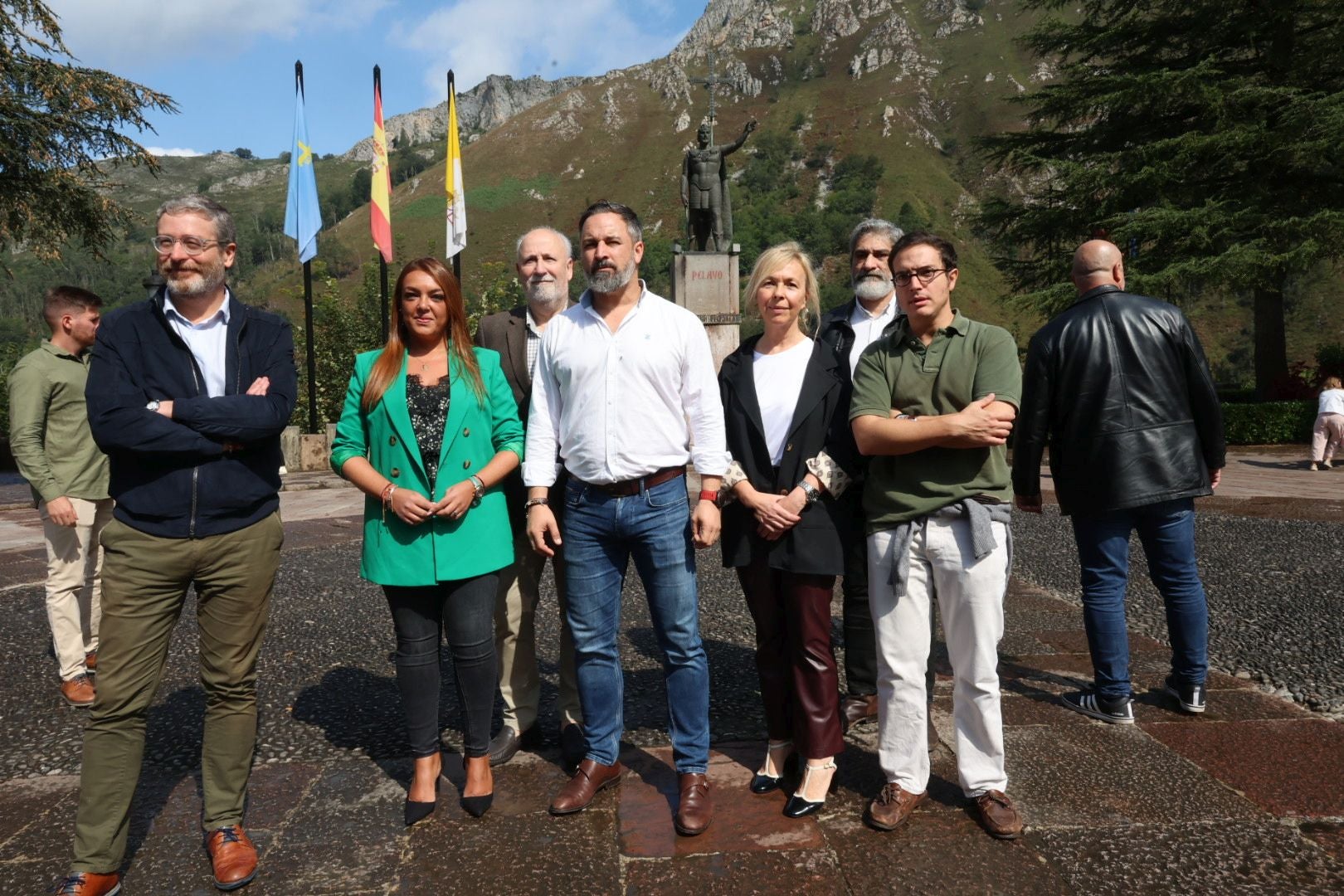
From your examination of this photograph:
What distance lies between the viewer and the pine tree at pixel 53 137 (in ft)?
49.2

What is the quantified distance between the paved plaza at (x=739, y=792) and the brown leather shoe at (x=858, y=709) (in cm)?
7

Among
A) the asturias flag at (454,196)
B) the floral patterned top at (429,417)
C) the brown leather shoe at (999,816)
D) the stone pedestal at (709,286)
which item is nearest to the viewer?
the brown leather shoe at (999,816)

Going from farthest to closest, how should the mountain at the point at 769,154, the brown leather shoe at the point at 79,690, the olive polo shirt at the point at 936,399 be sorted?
the mountain at the point at 769,154, the brown leather shoe at the point at 79,690, the olive polo shirt at the point at 936,399

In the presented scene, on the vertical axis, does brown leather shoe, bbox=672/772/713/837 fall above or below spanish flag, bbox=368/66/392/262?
below

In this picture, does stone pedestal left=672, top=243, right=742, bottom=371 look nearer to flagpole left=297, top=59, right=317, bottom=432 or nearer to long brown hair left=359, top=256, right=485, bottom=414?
flagpole left=297, top=59, right=317, bottom=432

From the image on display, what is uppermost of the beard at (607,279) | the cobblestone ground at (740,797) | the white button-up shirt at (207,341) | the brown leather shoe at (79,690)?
the beard at (607,279)

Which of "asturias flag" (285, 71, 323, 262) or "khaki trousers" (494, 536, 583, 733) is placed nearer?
"khaki trousers" (494, 536, 583, 733)

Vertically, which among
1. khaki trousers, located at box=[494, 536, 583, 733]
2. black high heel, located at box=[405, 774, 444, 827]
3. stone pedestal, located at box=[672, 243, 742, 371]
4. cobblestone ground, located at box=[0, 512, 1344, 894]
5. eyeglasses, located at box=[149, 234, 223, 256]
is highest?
stone pedestal, located at box=[672, 243, 742, 371]

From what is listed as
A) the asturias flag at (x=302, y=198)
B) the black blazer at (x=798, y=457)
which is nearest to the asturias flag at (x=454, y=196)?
the asturias flag at (x=302, y=198)

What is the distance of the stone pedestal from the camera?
14.6 meters

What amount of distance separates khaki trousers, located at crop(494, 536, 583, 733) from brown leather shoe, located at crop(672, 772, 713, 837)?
0.72 meters

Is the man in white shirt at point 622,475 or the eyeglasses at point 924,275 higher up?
the eyeglasses at point 924,275

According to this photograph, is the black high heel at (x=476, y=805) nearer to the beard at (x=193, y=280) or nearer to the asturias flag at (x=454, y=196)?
the beard at (x=193, y=280)

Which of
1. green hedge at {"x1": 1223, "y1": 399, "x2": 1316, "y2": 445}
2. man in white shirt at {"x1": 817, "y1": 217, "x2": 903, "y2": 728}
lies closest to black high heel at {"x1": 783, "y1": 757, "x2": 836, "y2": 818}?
man in white shirt at {"x1": 817, "y1": 217, "x2": 903, "y2": 728}
